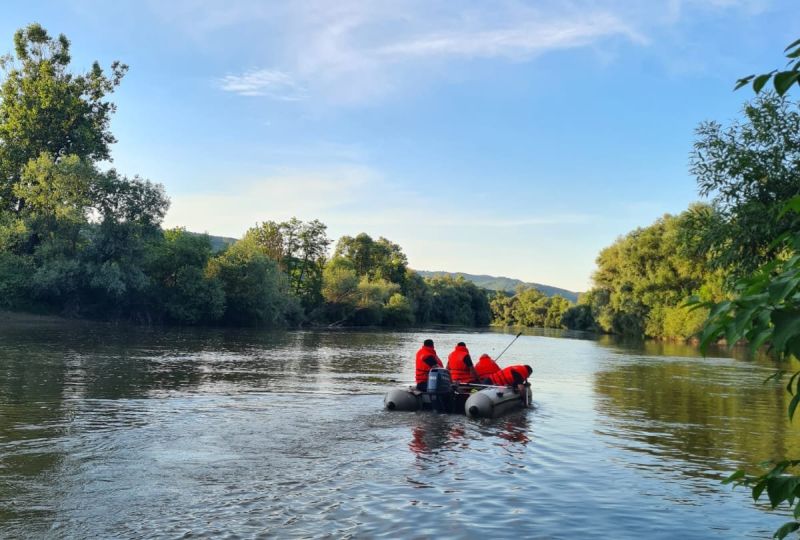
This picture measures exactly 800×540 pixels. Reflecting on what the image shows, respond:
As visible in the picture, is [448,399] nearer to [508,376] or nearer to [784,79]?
[508,376]

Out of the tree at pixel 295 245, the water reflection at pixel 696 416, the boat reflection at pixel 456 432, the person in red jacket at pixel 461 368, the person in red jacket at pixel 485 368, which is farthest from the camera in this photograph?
the tree at pixel 295 245

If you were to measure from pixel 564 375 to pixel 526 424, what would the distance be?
15.5 meters

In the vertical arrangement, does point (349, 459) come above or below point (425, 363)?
below

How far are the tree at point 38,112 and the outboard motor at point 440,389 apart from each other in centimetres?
5135

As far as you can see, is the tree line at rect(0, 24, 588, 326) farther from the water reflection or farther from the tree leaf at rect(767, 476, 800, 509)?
the tree leaf at rect(767, 476, 800, 509)

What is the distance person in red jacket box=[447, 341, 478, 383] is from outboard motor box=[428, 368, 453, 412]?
1675mm

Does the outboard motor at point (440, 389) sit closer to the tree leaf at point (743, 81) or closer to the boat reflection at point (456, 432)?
the boat reflection at point (456, 432)

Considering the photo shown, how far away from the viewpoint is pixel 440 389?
18.2 meters

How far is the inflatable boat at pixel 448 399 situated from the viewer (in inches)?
705

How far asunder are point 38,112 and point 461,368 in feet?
183

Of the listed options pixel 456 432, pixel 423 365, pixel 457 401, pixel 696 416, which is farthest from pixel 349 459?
pixel 696 416

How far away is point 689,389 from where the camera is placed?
27.4m

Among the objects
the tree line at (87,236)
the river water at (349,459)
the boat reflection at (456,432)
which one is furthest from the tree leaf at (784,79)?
the tree line at (87,236)

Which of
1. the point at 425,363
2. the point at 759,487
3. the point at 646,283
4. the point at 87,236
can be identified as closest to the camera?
the point at 759,487
